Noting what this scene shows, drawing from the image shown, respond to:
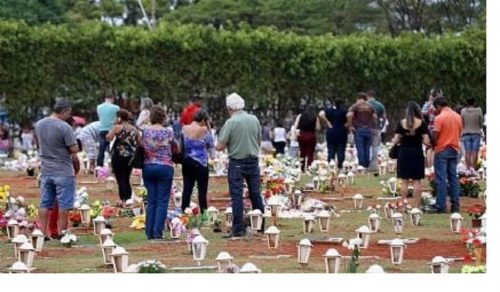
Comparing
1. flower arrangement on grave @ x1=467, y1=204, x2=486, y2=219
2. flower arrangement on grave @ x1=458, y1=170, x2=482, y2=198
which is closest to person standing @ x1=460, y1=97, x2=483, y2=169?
flower arrangement on grave @ x1=458, y1=170, x2=482, y2=198

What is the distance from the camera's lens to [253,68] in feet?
143

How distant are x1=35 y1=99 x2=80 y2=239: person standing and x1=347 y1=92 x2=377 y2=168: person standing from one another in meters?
13.2

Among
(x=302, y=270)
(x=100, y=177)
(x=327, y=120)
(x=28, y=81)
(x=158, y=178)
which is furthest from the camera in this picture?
(x=28, y=81)

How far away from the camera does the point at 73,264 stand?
47.4 feet

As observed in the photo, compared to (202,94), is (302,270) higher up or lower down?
lower down

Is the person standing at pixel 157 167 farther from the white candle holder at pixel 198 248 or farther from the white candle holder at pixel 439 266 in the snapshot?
the white candle holder at pixel 439 266

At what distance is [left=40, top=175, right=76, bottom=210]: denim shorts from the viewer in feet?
53.7

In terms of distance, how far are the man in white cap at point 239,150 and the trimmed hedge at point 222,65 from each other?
1012 inches

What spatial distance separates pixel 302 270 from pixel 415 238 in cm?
353

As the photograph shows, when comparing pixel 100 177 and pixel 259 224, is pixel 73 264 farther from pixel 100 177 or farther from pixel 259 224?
pixel 100 177

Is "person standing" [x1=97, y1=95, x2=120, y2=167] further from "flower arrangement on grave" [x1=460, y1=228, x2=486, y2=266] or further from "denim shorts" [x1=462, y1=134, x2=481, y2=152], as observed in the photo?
"flower arrangement on grave" [x1=460, y1=228, x2=486, y2=266]
